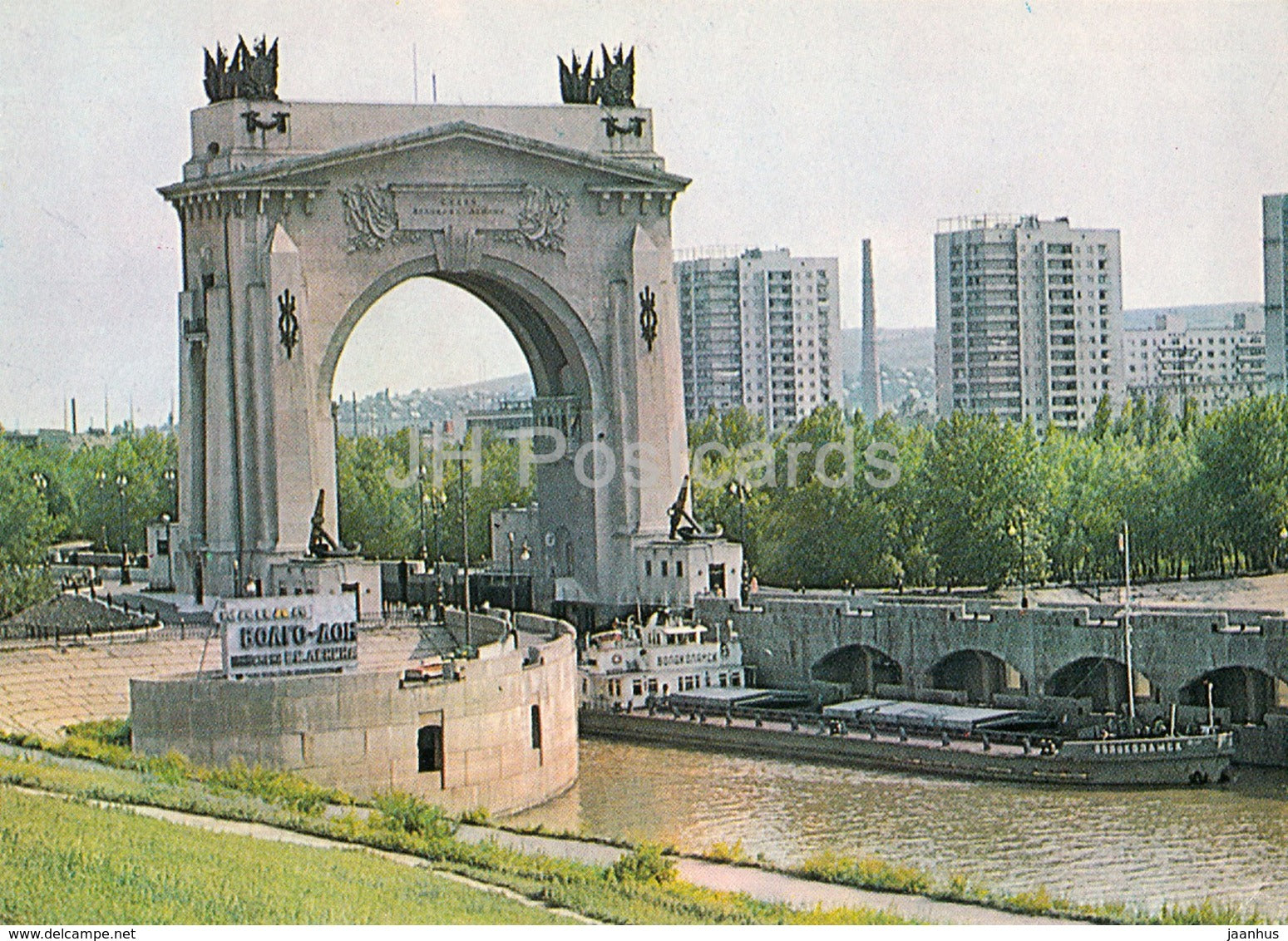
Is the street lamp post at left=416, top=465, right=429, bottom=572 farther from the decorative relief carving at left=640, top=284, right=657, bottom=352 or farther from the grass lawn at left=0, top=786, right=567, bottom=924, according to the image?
the grass lawn at left=0, top=786, right=567, bottom=924

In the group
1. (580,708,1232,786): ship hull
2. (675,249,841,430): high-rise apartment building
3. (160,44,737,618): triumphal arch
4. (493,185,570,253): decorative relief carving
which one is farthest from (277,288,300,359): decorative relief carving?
(675,249,841,430): high-rise apartment building

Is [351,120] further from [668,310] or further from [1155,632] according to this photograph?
[1155,632]

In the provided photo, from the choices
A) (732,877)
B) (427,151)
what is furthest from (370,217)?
(732,877)

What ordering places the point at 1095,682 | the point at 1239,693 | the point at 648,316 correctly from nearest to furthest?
1. the point at 1239,693
2. the point at 1095,682
3. the point at 648,316

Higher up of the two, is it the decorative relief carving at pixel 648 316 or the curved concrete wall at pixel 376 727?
the decorative relief carving at pixel 648 316

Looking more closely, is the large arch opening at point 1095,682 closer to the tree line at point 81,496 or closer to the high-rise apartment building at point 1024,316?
the tree line at point 81,496

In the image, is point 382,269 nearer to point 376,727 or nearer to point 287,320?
point 287,320

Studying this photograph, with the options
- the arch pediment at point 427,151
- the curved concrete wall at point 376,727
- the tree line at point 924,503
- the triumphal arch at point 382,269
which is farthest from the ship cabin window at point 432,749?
the tree line at point 924,503
